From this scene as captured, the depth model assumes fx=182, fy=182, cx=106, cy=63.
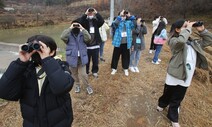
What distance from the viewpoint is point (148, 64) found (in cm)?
558

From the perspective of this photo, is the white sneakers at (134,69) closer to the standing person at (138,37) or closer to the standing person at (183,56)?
the standing person at (138,37)

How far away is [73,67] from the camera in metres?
3.38

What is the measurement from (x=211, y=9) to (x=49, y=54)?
23.9 metres

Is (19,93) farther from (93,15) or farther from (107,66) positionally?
(107,66)

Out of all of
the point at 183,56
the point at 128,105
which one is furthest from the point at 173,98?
the point at 128,105

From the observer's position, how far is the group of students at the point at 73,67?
4.87ft

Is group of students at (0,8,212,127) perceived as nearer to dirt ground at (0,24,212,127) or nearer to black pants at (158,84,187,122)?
black pants at (158,84,187,122)

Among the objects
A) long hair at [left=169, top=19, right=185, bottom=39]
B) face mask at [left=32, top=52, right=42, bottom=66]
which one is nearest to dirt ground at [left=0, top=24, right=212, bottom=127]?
long hair at [left=169, top=19, right=185, bottom=39]

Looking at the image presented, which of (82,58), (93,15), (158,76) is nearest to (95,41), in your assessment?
(93,15)

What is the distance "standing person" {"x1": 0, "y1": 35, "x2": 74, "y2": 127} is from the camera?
145 cm

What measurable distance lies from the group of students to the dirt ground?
22 cm

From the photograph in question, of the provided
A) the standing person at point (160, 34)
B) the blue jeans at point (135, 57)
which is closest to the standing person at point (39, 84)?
the blue jeans at point (135, 57)

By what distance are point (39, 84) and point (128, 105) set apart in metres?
2.15

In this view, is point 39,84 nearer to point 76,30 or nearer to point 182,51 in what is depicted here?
point 76,30
